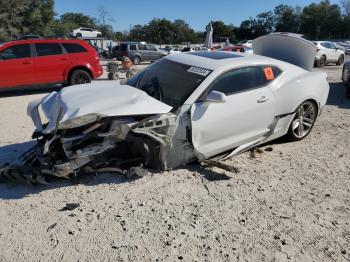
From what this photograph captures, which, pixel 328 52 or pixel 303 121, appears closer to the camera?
pixel 303 121

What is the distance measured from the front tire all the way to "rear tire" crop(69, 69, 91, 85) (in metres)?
7.54

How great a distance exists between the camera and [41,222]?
359cm

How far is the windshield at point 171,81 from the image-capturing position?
4582mm

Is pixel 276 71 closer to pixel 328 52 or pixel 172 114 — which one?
pixel 172 114

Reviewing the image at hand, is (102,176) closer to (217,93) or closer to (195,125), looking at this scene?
(195,125)

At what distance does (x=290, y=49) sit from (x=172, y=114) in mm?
3434

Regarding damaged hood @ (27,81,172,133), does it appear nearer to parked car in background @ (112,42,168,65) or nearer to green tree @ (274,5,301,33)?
parked car in background @ (112,42,168,65)

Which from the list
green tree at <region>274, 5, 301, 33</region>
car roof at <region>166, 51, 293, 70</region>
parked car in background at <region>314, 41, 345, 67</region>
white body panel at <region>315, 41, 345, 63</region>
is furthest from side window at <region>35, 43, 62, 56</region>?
green tree at <region>274, 5, 301, 33</region>

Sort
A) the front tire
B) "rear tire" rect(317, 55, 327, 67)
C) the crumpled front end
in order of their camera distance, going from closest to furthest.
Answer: the crumpled front end, the front tire, "rear tire" rect(317, 55, 327, 67)

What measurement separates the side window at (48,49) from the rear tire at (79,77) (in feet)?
2.50

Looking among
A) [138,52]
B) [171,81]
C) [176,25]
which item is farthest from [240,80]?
[176,25]

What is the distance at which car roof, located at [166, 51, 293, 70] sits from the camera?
16.1 ft

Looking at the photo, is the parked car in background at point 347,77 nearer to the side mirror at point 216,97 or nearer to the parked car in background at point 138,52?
the side mirror at point 216,97

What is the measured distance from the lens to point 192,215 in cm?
373
